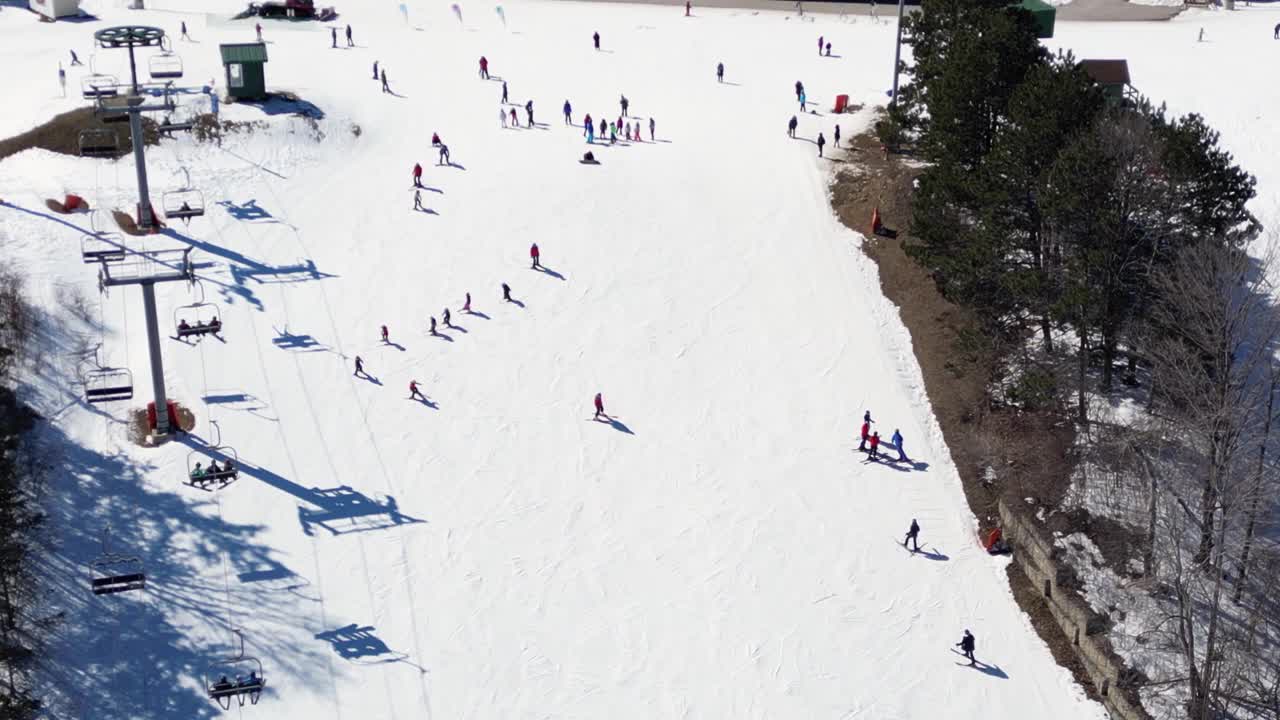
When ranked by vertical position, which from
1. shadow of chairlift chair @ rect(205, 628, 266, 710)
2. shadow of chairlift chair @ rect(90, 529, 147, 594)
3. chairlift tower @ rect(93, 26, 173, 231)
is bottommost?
shadow of chairlift chair @ rect(205, 628, 266, 710)

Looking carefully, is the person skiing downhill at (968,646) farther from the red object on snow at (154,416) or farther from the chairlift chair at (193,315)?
the chairlift chair at (193,315)

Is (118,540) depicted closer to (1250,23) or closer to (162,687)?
(162,687)

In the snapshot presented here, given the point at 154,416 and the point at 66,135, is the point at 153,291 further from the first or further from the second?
the point at 66,135

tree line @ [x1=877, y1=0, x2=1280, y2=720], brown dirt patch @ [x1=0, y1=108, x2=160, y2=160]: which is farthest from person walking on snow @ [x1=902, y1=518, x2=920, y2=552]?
brown dirt patch @ [x1=0, y1=108, x2=160, y2=160]

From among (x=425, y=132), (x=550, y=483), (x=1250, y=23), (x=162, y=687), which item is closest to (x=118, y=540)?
(x=162, y=687)

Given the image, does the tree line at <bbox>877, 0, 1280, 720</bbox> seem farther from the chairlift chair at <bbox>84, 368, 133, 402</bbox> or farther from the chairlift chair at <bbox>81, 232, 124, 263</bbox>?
the chairlift chair at <bbox>81, 232, 124, 263</bbox>
